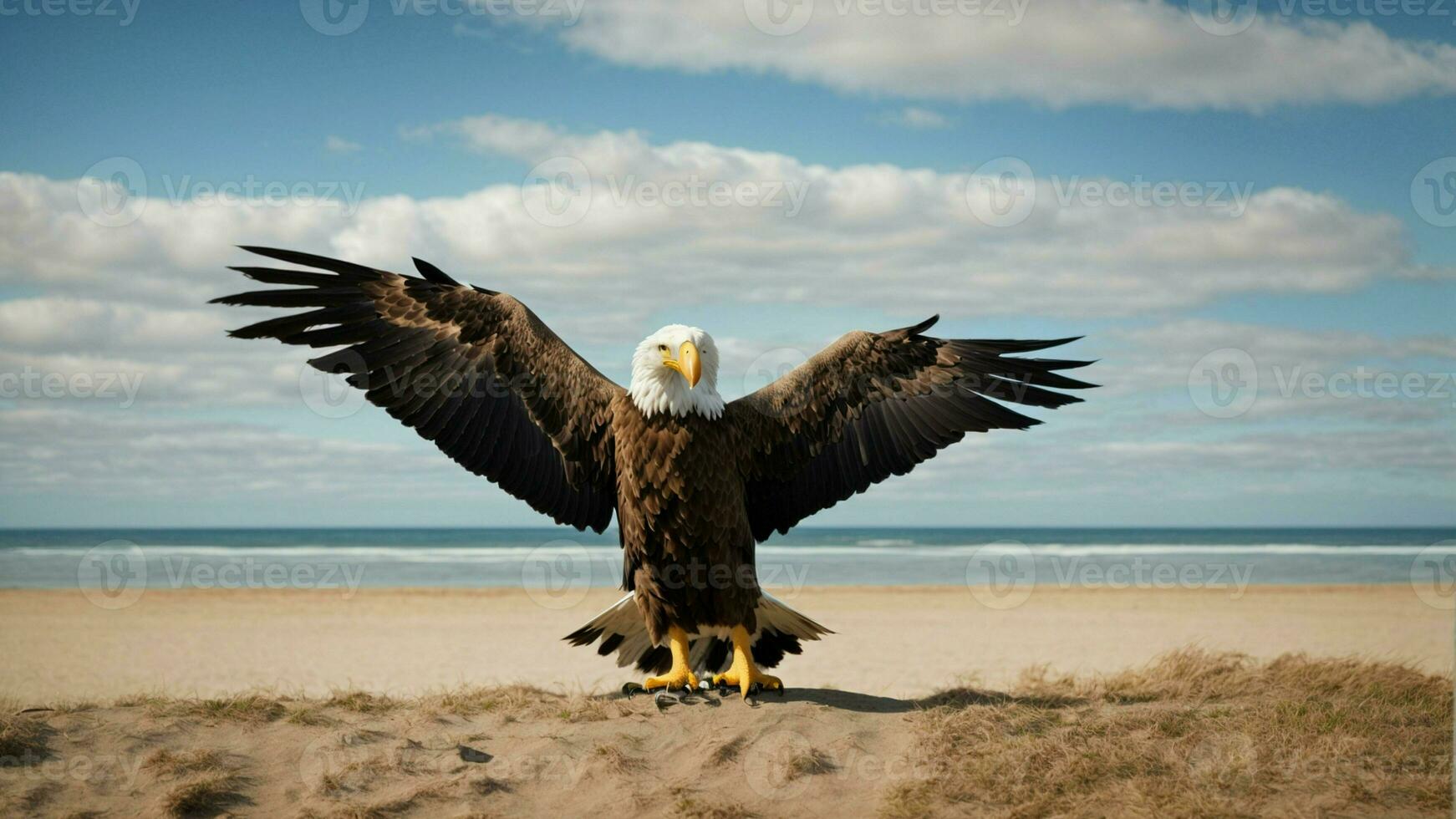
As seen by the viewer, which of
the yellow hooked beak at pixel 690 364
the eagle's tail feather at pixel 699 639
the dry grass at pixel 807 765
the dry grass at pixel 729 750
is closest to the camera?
the dry grass at pixel 807 765

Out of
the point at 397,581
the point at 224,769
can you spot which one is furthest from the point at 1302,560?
the point at 224,769

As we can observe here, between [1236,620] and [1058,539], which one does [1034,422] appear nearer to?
[1236,620]

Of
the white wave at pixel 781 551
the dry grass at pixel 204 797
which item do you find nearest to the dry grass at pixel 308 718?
the dry grass at pixel 204 797

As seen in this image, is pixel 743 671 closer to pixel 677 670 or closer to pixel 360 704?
pixel 677 670

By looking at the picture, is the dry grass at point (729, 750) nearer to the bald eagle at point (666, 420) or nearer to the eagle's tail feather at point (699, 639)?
the bald eagle at point (666, 420)

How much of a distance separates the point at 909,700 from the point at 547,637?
37.9 ft

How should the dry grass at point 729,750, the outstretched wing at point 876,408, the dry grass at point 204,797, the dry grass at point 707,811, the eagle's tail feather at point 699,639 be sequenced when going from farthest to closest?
the outstretched wing at point 876,408
the eagle's tail feather at point 699,639
the dry grass at point 729,750
the dry grass at point 204,797
the dry grass at point 707,811

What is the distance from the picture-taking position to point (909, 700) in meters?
7.12

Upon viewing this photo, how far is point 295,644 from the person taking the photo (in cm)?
1675

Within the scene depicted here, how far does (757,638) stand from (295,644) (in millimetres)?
12381

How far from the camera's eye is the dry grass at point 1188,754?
535 cm

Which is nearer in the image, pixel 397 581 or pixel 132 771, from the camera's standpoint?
pixel 132 771

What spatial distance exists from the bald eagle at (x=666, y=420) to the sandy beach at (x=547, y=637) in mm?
2882

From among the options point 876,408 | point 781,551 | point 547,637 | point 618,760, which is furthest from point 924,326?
point 781,551
